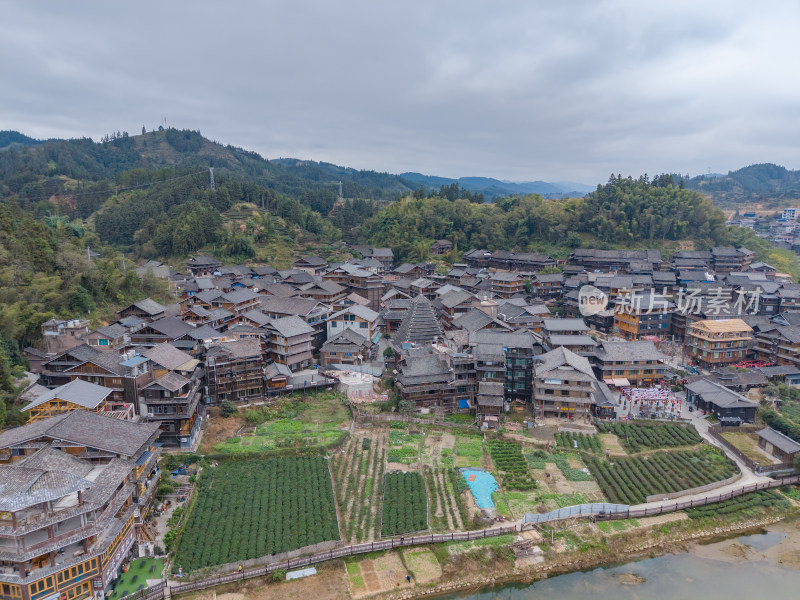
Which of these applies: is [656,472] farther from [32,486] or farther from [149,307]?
[149,307]

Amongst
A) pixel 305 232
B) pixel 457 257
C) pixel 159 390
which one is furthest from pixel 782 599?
pixel 305 232

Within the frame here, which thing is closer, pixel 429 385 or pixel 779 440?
pixel 779 440

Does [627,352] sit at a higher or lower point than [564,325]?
lower

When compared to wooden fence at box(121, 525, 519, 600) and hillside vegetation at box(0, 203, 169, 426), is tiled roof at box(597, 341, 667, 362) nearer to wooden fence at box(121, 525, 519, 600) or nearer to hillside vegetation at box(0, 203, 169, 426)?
wooden fence at box(121, 525, 519, 600)

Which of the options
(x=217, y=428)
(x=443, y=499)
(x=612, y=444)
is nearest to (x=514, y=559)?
(x=443, y=499)

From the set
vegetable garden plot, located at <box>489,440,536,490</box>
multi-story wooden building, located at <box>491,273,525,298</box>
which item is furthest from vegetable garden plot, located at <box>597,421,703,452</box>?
multi-story wooden building, located at <box>491,273,525,298</box>

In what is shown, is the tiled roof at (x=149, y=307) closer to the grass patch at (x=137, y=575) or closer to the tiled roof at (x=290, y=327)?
the tiled roof at (x=290, y=327)
